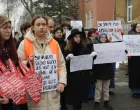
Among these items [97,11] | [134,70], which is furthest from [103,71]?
[97,11]

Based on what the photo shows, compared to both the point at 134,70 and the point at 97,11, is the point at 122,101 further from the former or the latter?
the point at 97,11

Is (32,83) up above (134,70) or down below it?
above

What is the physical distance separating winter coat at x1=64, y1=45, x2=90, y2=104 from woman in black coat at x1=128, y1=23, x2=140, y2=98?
2.00 meters

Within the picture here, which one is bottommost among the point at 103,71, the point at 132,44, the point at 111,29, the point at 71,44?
the point at 103,71

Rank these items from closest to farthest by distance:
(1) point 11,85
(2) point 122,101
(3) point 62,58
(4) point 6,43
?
(1) point 11,85
(4) point 6,43
(3) point 62,58
(2) point 122,101

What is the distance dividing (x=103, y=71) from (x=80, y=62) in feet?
3.26

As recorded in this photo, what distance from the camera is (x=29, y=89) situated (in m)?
3.06

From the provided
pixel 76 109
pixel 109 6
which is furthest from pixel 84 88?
pixel 109 6

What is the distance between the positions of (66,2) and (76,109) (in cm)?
3235

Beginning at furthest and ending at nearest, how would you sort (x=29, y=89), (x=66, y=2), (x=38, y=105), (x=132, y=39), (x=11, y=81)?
(x=66, y=2), (x=132, y=39), (x=38, y=105), (x=29, y=89), (x=11, y=81)

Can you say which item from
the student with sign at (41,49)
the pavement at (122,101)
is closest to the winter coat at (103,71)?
the pavement at (122,101)

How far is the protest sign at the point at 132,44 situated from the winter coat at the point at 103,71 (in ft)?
2.77

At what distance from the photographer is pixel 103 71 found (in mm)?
5930

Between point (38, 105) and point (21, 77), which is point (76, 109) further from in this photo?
point (21, 77)
